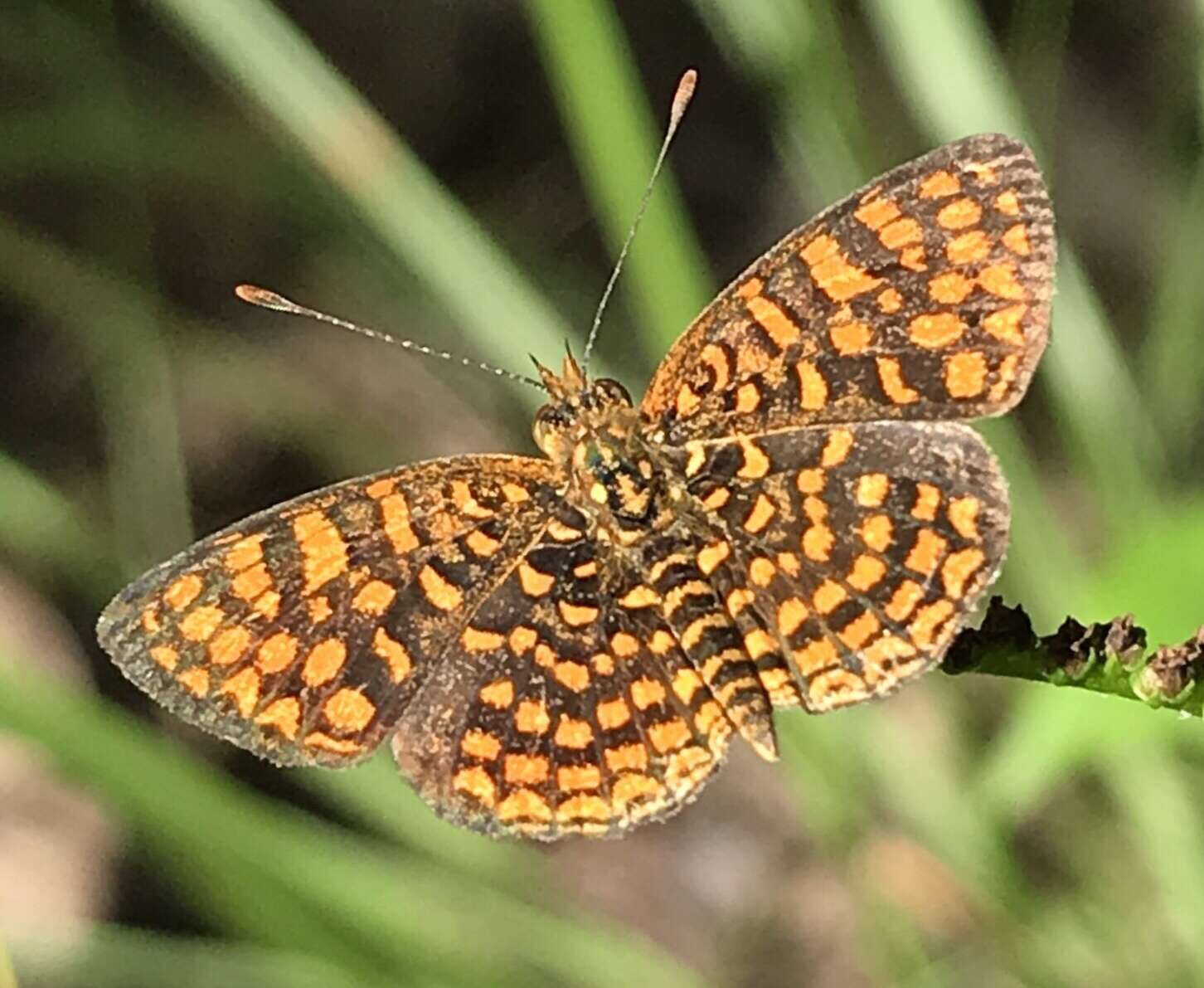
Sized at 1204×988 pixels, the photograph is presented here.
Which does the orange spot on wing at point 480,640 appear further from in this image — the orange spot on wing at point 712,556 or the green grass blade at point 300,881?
the green grass blade at point 300,881

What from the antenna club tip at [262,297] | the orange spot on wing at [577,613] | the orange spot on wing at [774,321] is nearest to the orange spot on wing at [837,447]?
the orange spot on wing at [774,321]

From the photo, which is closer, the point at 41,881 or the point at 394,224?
the point at 394,224

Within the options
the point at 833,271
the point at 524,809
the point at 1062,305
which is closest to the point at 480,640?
the point at 524,809

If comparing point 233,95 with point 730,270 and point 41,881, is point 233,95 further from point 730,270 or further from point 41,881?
Result: point 41,881

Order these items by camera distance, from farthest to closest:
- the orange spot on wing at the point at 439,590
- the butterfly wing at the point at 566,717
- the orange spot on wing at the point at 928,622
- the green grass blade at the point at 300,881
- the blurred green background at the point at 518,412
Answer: the blurred green background at the point at 518,412 < the green grass blade at the point at 300,881 < the orange spot on wing at the point at 439,590 < the butterfly wing at the point at 566,717 < the orange spot on wing at the point at 928,622

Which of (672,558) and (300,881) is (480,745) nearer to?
(672,558)

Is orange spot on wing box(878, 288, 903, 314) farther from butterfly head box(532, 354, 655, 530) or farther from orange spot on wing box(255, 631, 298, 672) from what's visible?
orange spot on wing box(255, 631, 298, 672)

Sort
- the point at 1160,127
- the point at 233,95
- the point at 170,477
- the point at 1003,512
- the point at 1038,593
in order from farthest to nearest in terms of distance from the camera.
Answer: the point at 1160,127 → the point at 233,95 → the point at 170,477 → the point at 1038,593 → the point at 1003,512

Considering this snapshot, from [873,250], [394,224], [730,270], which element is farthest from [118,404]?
[873,250]
